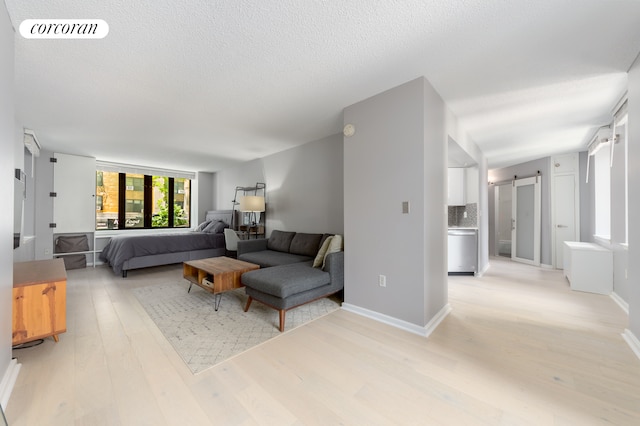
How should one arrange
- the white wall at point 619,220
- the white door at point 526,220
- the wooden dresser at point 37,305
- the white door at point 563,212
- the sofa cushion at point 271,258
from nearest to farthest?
1. the wooden dresser at point 37,305
2. the white wall at point 619,220
3. the sofa cushion at point 271,258
4. the white door at point 563,212
5. the white door at point 526,220

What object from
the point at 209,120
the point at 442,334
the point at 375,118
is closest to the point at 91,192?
the point at 209,120

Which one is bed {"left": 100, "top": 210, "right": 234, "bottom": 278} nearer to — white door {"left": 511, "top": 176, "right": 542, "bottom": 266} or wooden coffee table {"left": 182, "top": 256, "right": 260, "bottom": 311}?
wooden coffee table {"left": 182, "top": 256, "right": 260, "bottom": 311}

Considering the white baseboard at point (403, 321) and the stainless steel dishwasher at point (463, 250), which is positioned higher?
the stainless steel dishwasher at point (463, 250)

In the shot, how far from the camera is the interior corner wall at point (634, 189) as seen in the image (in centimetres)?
192

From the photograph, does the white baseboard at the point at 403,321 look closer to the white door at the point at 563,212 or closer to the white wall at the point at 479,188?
the white wall at the point at 479,188

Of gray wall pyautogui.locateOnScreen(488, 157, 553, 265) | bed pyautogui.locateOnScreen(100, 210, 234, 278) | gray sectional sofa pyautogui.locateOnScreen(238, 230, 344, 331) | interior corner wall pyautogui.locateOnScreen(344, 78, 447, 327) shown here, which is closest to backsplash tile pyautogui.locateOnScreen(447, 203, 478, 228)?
gray wall pyautogui.locateOnScreen(488, 157, 553, 265)

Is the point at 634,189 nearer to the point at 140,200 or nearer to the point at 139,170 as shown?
the point at 139,170

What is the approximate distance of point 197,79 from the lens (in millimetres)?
2242

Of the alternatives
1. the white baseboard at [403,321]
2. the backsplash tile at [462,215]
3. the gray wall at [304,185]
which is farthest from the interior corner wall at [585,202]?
the gray wall at [304,185]

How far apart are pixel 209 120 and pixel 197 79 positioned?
1059mm

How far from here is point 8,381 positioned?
1.53 meters

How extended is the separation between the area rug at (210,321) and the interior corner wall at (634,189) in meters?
2.52

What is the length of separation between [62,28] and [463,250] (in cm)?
529

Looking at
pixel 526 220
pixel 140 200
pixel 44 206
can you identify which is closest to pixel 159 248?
pixel 44 206
